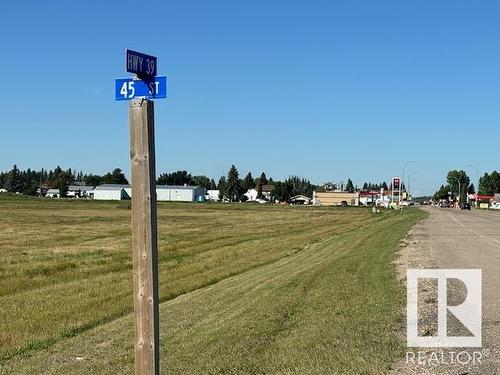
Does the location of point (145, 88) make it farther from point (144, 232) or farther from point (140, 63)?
point (144, 232)

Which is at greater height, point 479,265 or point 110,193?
point 110,193

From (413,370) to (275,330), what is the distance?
262cm

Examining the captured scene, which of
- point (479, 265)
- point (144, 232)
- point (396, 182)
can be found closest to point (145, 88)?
point (144, 232)

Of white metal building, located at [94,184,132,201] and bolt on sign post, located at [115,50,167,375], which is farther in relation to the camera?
white metal building, located at [94,184,132,201]

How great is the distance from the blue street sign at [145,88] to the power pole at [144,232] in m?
0.08

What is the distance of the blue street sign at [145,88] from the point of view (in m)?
5.03

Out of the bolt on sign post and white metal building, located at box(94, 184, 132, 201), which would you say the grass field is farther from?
white metal building, located at box(94, 184, 132, 201)

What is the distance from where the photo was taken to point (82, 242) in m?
35.4

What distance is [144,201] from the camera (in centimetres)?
499

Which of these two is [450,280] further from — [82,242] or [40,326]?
[82,242]
